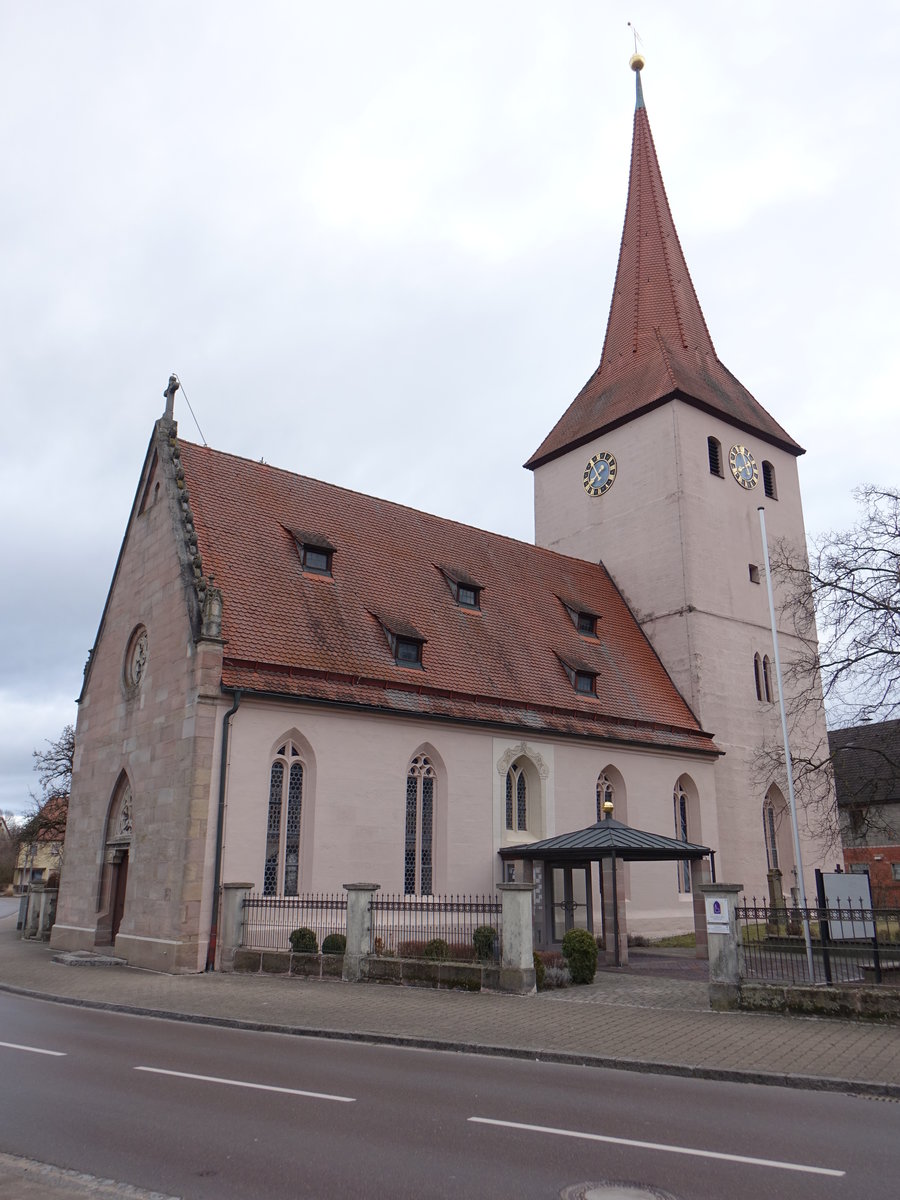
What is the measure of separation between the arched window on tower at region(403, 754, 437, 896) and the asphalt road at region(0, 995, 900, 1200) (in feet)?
34.0

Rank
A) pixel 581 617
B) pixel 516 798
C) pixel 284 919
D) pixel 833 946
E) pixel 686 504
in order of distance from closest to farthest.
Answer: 1. pixel 833 946
2. pixel 284 919
3. pixel 516 798
4. pixel 581 617
5. pixel 686 504

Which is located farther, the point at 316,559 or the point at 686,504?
the point at 686,504

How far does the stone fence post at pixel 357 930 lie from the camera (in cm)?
1563

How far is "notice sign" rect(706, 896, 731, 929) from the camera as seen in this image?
12742mm

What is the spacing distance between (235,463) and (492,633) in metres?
7.88

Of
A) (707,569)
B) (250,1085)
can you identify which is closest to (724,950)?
(250,1085)

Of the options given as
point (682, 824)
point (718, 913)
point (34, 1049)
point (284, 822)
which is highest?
point (682, 824)

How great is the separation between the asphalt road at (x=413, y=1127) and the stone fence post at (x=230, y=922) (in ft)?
23.1

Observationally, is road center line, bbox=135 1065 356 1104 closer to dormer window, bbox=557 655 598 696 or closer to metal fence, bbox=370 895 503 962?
metal fence, bbox=370 895 503 962

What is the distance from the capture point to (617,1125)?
6934 millimetres

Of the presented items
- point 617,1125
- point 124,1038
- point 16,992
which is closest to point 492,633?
point 16,992

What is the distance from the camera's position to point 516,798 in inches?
904

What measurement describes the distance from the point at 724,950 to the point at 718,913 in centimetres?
50

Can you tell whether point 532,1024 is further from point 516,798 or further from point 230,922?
point 516,798
